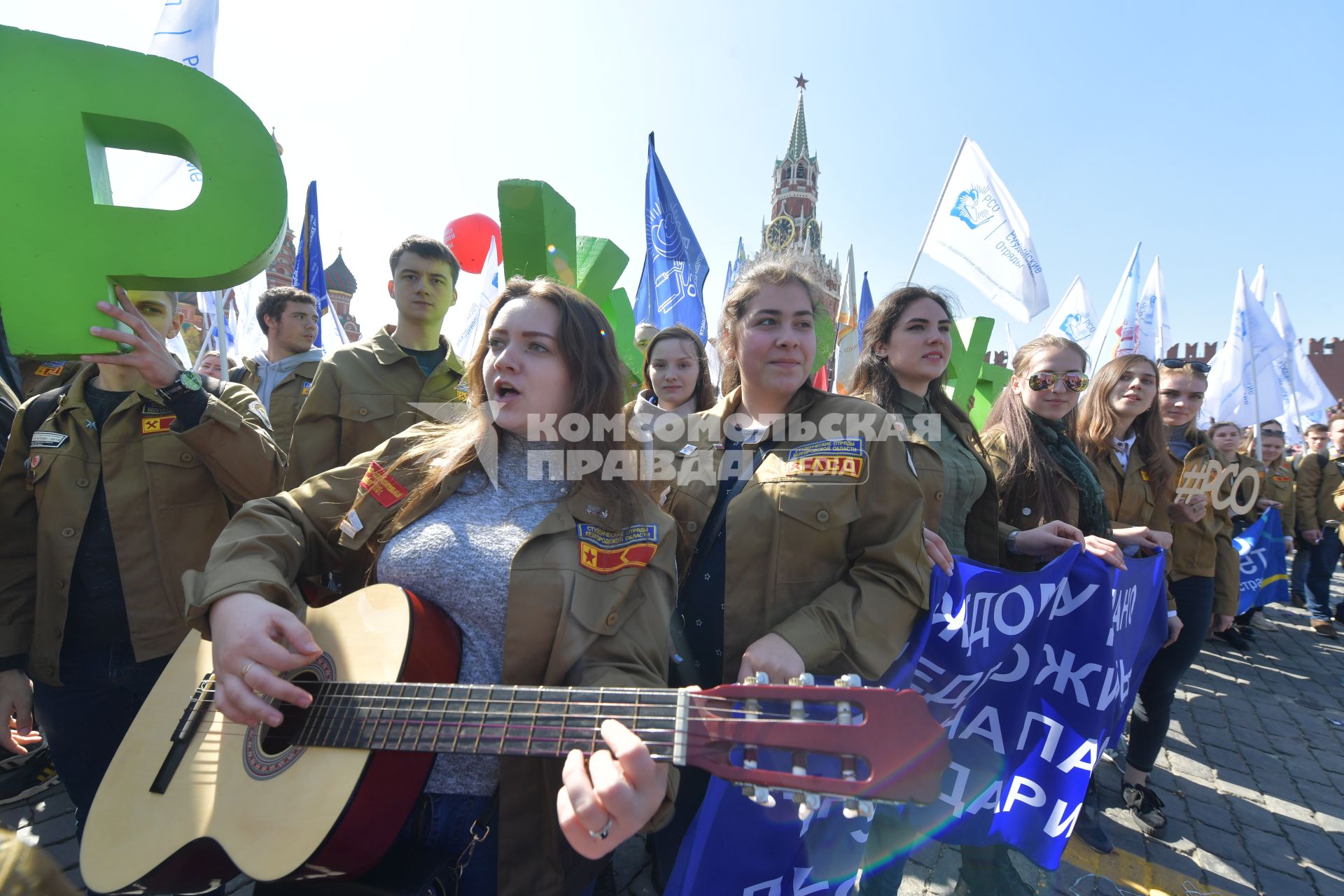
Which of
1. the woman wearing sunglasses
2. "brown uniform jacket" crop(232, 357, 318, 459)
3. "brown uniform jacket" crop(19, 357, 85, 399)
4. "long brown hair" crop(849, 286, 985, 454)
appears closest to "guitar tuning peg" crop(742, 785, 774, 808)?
"long brown hair" crop(849, 286, 985, 454)

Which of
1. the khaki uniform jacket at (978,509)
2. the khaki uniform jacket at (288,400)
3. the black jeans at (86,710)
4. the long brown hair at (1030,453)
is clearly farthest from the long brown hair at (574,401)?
the khaki uniform jacket at (288,400)

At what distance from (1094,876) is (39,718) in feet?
15.5

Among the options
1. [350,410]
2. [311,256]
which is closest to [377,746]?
[350,410]

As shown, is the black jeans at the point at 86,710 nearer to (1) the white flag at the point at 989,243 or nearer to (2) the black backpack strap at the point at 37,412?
(2) the black backpack strap at the point at 37,412

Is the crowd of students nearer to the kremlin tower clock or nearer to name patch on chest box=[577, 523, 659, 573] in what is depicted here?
name patch on chest box=[577, 523, 659, 573]

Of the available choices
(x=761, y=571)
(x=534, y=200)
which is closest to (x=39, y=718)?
(x=761, y=571)

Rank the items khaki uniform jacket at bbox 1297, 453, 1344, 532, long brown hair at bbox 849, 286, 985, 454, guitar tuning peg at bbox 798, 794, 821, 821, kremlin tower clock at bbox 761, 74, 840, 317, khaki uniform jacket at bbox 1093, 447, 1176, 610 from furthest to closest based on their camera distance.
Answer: kremlin tower clock at bbox 761, 74, 840, 317 → khaki uniform jacket at bbox 1297, 453, 1344, 532 → khaki uniform jacket at bbox 1093, 447, 1176, 610 → long brown hair at bbox 849, 286, 985, 454 → guitar tuning peg at bbox 798, 794, 821, 821

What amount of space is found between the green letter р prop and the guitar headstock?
195cm

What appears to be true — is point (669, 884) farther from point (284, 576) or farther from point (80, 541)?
point (80, 541)

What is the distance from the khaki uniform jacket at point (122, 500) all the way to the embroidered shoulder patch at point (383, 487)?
76 centimetres

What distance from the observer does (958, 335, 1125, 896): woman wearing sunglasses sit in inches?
114

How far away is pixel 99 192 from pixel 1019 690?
3717 mm

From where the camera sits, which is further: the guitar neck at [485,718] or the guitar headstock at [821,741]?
the guitar neck at [485,718]

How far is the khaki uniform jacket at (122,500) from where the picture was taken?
2.13 m
